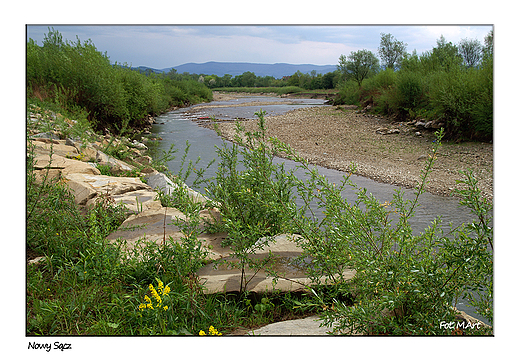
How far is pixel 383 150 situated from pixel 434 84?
4470 millimetres

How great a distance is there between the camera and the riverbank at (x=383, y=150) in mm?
7605

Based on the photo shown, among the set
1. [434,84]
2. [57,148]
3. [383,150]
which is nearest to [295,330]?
[57,148]

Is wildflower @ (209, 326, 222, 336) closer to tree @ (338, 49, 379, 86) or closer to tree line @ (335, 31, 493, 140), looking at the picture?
tree line @ (335, 31, 493, 140)

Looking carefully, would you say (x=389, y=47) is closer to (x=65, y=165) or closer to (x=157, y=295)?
(x=65, y=165)

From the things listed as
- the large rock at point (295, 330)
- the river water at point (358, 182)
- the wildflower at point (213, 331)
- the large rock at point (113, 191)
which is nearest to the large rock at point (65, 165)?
the large rock at point (113, 191)

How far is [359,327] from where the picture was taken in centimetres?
187

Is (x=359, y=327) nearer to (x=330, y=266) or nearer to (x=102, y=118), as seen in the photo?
(x=330, y=266)

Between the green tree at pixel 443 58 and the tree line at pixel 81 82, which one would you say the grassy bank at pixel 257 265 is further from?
the green tree at pixel 443 58

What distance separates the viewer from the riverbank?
7.61 metres

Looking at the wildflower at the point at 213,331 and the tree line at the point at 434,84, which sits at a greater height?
the tree line at the point at 434,84

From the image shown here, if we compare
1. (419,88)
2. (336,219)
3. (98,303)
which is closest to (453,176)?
(336,219)

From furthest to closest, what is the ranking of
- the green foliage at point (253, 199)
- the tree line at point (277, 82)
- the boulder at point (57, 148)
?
the tree line at point (277, 82), the boulder at point (57, 148), the green foliage at point (253, 199)

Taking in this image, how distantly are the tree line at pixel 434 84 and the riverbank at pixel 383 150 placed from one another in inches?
30.3

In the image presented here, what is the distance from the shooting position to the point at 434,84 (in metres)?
13.8
